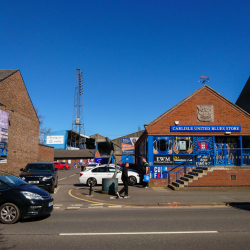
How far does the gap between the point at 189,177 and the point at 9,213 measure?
11.9 m

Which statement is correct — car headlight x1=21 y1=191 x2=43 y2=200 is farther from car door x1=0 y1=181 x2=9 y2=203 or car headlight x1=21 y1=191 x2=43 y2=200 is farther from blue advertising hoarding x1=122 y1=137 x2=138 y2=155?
blue advertising hoarding x1=122 y1=137 x2=138 y2=155

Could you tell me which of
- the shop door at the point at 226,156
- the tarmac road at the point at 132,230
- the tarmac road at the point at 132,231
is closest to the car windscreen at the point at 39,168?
the tarmac road at the point at 132,230

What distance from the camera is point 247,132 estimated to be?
1809 cm

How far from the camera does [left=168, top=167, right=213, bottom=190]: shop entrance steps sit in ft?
51.3

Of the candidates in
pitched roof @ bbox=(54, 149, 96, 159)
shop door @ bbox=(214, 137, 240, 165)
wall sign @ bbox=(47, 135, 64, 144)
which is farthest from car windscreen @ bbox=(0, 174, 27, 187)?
wall sign @ bbox=(47, 135, 64, 144)

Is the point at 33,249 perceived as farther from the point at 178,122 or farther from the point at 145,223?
Answer: the point at 178,122

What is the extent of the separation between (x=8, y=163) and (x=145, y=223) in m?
20.2

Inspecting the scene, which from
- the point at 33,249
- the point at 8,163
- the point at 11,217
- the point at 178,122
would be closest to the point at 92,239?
the point at 33,249

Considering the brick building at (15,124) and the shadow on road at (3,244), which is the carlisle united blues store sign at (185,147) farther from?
the brick building at (15,124)

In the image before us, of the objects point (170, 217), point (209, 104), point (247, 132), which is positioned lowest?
point (170, 217)

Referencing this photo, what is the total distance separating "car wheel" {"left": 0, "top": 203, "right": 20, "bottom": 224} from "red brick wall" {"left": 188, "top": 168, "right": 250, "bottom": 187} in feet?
35.9

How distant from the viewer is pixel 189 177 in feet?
54.2

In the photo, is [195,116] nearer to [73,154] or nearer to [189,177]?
[189,177]

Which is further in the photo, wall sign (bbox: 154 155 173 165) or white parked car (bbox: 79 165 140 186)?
wall sign (bbox: 154 155 173 165)
